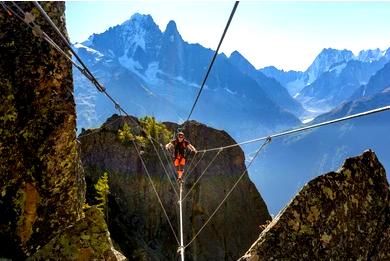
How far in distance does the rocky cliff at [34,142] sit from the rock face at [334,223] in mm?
3768

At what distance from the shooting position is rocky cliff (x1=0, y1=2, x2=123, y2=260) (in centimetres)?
1043

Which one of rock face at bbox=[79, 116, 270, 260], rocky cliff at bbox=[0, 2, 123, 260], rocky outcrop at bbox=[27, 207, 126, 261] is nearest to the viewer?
rocky outcrop at bbox=[27, 207, 126, 261]

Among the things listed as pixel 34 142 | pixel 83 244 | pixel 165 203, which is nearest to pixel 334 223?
pixel 83 244

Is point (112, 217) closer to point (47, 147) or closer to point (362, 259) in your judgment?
point (47, 147)

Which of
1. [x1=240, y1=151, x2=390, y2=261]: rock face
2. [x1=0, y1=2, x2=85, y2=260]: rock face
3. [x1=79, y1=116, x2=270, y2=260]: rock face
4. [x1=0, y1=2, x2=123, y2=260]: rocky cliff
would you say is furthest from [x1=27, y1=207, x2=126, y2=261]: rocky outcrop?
[x1=79, y1=116, x2=270, y2=260]: rock face

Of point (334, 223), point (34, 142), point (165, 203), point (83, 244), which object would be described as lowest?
point (83, 244)

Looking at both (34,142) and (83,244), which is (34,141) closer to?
(34,142)

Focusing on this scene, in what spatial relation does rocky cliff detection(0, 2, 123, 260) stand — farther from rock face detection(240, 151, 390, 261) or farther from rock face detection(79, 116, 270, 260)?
rock face detection(79, 116, 270, 260)

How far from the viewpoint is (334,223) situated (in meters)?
9.27

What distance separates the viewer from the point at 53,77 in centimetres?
1199

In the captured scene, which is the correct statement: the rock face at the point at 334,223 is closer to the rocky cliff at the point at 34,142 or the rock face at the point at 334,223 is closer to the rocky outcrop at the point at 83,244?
the rocky outcrop at the point at 83,244

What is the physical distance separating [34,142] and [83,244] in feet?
10.9

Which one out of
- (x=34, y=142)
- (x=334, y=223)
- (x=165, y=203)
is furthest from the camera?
(x=165, y=203)

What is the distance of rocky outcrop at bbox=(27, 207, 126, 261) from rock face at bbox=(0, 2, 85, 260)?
1.35m
